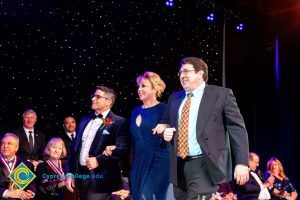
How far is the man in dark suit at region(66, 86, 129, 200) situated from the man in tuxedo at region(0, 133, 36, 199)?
1.00 m

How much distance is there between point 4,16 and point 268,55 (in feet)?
19.2

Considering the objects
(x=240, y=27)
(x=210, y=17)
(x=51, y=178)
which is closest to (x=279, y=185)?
(x=210, y=17)

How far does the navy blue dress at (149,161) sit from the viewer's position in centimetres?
374

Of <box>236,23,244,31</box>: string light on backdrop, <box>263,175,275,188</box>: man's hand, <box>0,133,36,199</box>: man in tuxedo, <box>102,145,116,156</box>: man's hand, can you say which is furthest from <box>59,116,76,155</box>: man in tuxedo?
<box>236,23,244,31</box>: string light on backdrop

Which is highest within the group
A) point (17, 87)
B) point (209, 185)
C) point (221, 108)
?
point (17, 87)

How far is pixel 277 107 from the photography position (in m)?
9.55

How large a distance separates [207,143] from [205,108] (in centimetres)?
25

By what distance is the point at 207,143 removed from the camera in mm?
2893

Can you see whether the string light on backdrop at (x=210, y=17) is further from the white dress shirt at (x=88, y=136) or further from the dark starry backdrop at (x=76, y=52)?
the white dress shirt at (x=88, y=136)

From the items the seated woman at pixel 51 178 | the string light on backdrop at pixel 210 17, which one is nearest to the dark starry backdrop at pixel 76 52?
the string light on backdrop at pixel 210 17

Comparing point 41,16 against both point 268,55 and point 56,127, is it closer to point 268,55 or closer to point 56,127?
point 56,127

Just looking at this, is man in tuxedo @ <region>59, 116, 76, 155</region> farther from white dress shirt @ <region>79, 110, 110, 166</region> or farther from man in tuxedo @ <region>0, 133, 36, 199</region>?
white dress shirt @ <region>79, 110, 110, 166</region>

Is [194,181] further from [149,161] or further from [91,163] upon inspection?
[91,163]

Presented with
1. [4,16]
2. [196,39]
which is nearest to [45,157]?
[4,16]
